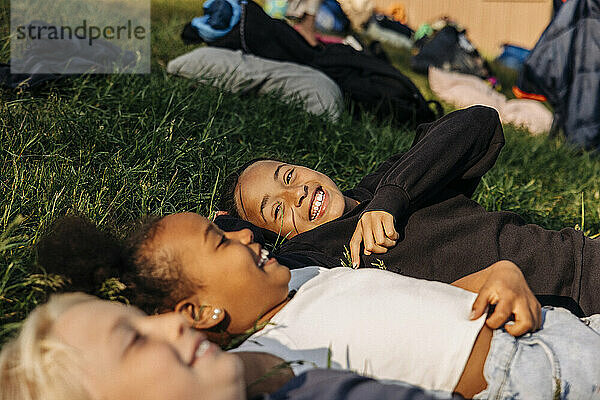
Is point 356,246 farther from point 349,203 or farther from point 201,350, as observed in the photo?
point 201,350

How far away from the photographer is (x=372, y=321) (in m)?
1.54

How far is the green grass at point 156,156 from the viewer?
2.09m

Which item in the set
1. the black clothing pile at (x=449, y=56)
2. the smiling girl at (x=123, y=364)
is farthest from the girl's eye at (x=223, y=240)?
the black clothing pile at (x=449, y=56)

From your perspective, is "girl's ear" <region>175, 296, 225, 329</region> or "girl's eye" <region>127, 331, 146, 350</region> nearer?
"girl's eye" <region>127, 331, 146, 350</region>

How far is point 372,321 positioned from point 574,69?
174 inches

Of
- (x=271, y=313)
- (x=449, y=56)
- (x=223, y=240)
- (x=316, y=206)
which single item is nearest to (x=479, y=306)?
(x=271, y=313)

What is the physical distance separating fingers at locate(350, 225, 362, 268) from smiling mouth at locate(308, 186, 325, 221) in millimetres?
278

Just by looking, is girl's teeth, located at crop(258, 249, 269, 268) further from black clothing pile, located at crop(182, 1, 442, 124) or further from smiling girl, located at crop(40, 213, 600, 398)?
black clothing pile, located at crop(182, 1, 442, 124)

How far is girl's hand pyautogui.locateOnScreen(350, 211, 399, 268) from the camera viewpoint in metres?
2.03

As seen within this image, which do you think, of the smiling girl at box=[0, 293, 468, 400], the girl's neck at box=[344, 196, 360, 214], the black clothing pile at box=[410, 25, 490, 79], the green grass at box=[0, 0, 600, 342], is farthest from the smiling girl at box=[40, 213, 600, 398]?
the black clothing pile at box=[410, 25, 490, 79]

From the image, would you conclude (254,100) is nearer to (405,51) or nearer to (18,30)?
(18,30)

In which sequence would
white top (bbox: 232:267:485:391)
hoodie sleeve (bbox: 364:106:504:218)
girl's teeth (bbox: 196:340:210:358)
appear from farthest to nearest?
hoodie sleeve (bbox: 364:106:504:218) < white top (bbox: 232:267:485:391) < girl's teeth (bbox: 196:340:210:358)

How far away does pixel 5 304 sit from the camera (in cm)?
167

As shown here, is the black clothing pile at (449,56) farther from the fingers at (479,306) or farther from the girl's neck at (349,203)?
the fingers at (479,306)
